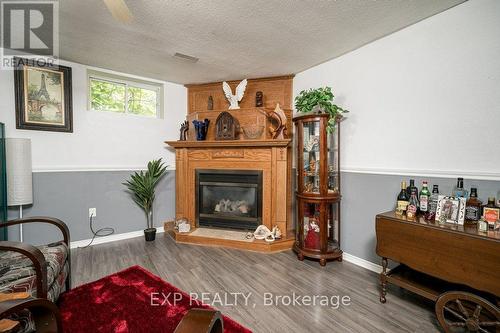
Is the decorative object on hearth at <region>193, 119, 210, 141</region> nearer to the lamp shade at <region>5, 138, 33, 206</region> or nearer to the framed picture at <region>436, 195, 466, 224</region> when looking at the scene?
the lamp shade at <region>5, 138, 33, 206</region>

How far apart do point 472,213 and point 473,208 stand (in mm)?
35

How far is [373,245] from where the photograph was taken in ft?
7.70

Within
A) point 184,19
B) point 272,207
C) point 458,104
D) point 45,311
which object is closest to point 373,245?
point 272,207

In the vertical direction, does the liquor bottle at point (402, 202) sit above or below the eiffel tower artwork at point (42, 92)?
below

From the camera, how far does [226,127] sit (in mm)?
3248

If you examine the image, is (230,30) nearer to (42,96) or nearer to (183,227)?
(42,96)

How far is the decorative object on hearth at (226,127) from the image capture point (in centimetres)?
321

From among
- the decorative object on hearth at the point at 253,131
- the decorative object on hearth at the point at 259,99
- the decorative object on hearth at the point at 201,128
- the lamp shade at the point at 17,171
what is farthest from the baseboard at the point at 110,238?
the decorative object on hearth at the point at 259,99

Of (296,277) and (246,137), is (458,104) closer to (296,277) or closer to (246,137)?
(296,277)

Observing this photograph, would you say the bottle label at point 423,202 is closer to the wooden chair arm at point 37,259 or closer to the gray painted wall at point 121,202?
the gray painted wall at point 121,202

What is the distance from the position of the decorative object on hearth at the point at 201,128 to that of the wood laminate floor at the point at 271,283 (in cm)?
→ 153

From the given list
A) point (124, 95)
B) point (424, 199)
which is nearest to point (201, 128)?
point (124, 95)

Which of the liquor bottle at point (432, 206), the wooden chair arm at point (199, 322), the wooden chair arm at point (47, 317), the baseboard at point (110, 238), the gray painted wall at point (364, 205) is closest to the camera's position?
the wooden chair arm at point (199, 322)

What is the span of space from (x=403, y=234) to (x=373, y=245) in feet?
2.44
